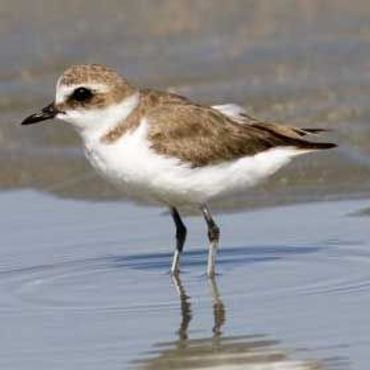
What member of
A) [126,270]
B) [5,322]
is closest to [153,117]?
[126,270]

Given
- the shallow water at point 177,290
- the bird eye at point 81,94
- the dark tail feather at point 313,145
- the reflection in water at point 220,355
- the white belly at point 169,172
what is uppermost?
the bird eye at point 81,94

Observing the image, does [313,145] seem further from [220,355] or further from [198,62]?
[198,62]

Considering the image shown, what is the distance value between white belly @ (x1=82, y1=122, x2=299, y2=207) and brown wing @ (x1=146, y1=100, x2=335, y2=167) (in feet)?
0.15

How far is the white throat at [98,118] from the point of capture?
9508mm

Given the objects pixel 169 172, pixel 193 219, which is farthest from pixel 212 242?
pixel 193 219

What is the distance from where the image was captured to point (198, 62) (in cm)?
1459

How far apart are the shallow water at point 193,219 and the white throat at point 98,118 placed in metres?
0.88

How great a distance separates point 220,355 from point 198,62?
694 cm

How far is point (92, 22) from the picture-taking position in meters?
15.4

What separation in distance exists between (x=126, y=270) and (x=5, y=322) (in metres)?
1.43

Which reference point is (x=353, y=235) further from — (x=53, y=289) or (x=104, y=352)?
(x=104, y=352)

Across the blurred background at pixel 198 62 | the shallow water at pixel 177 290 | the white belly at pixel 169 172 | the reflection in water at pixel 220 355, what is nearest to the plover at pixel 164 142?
the white belly at pixel 169 172

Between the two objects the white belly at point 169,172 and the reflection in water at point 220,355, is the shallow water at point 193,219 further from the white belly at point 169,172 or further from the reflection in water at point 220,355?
the white belly at point 169,172

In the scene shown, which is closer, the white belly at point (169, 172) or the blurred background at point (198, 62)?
the white belly at point (169, 172)
